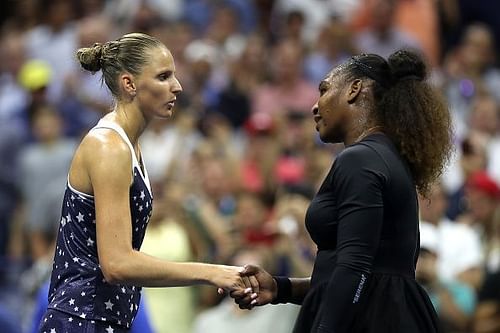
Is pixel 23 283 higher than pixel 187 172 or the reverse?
the reverse

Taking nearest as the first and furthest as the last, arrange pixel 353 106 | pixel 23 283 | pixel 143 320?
pixel 353 106
pixel 143 320
pixel 23 283

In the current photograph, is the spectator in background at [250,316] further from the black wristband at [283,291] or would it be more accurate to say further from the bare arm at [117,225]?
the bare arm at [117,225]

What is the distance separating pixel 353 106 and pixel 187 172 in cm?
500

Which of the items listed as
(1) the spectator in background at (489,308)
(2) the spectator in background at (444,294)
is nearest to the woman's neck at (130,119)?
(2) the spectator in background at (444,294)

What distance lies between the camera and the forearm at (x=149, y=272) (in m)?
4.64

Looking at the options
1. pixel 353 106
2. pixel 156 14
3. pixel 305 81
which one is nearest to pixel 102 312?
pixel 353 106

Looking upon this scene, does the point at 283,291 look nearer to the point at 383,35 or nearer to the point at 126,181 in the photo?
the point at 126,181

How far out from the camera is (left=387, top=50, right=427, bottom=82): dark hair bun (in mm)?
4922

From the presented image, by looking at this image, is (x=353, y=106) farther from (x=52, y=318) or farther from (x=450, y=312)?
Result: (x=450, y=312)

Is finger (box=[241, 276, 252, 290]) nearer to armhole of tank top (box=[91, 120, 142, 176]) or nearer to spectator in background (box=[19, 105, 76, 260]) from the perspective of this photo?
armhole of tank top (box=[91, 120, 142, 176])

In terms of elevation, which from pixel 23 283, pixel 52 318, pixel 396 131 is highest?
pixel 396 131

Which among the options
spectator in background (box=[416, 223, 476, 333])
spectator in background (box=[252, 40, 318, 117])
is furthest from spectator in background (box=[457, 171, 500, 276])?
spectator in background (box=[252, 40, 318, 117])

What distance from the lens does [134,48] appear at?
4863 mm

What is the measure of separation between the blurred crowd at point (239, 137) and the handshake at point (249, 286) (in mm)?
1658
